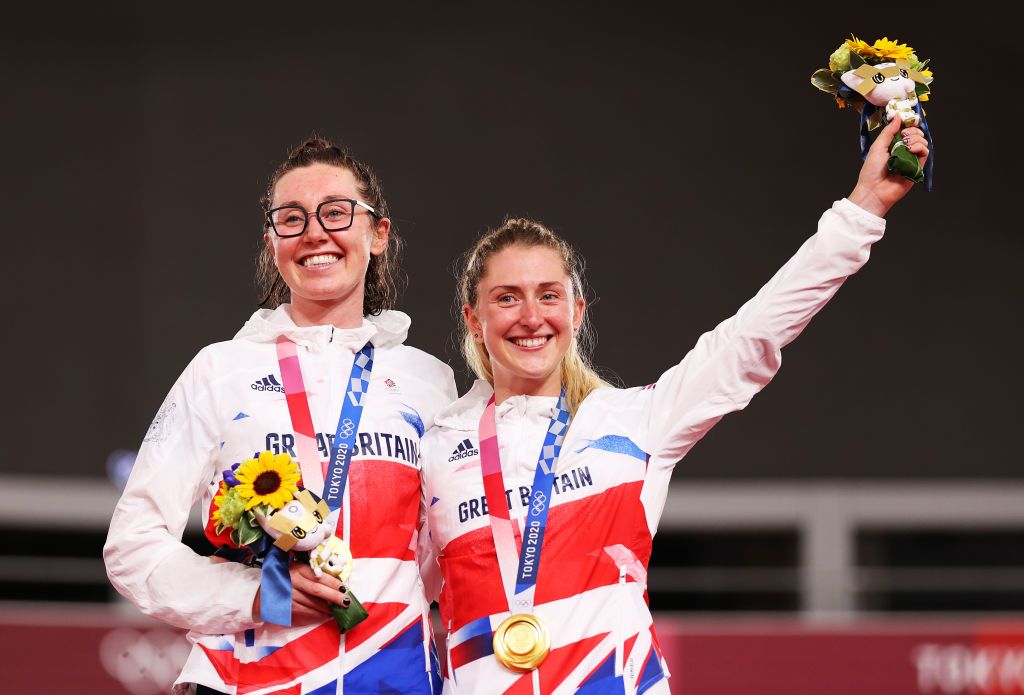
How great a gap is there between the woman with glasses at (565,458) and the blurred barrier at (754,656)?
3289mm

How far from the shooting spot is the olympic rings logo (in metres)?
2.73

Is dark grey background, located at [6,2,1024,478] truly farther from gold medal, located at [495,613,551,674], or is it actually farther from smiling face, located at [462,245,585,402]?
gold medal, located at [495,613,551,674]

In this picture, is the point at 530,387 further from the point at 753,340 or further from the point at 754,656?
the point at 754,656

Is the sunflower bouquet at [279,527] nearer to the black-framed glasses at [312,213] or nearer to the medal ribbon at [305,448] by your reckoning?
the medal ribbon at [305,448]

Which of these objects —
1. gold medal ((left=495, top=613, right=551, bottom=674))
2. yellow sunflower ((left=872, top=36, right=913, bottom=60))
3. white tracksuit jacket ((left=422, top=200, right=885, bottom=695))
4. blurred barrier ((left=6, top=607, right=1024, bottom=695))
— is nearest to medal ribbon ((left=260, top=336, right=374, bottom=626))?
white tracksuit jacket ((left=422, top=200, right=885, bottom=695))

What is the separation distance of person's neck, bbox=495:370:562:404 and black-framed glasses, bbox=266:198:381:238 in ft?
1.54

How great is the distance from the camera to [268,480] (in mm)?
2475

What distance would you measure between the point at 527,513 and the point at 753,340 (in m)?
0.55

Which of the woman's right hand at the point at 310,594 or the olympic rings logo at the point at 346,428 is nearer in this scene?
the woman's right hand at the point at 310,594

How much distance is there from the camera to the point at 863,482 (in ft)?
25.6

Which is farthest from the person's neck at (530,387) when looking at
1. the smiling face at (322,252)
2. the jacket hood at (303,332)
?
the smiling face at (322,252)

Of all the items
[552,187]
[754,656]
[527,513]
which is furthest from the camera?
[552,187]

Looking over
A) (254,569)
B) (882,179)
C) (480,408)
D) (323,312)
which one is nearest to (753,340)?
(882,179)

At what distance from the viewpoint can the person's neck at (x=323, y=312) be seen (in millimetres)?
2922
